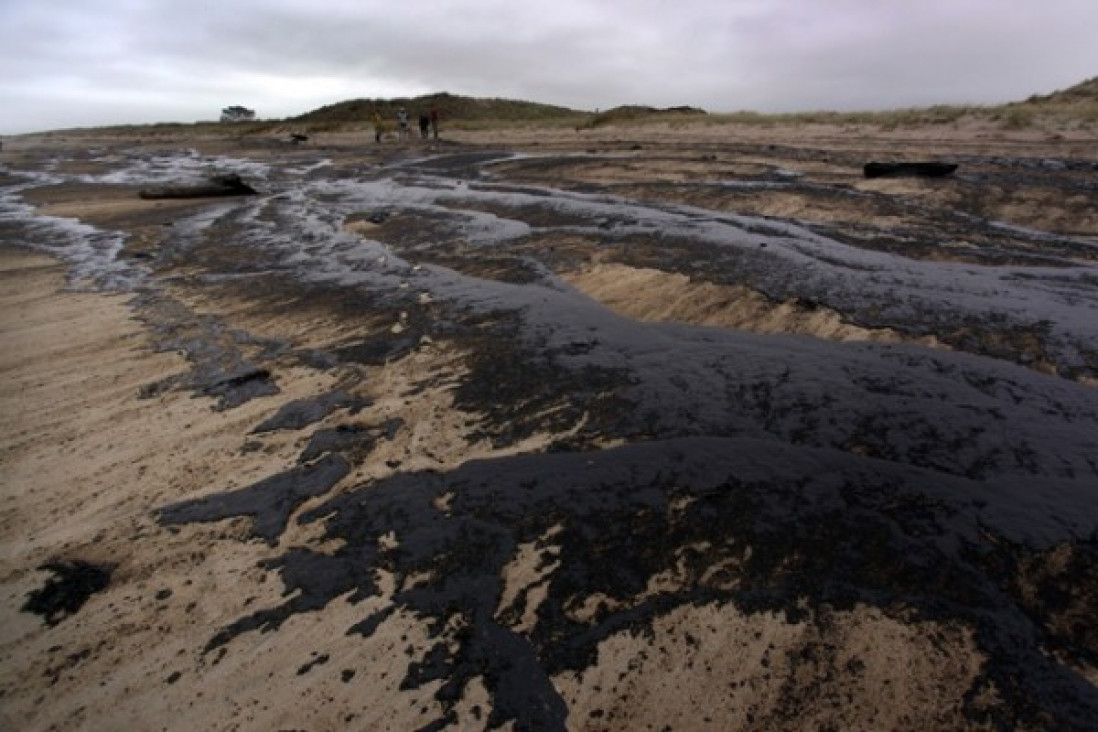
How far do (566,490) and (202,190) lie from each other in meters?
15.9

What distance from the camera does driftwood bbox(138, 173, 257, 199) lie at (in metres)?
15.8

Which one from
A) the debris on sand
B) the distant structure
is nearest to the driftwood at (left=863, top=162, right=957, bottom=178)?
the debris on sand

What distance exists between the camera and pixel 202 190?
15.8 meters

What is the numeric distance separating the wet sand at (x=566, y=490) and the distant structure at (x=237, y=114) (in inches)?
2850

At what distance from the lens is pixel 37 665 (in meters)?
2.54

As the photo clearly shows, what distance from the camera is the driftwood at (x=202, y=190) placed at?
1580cm

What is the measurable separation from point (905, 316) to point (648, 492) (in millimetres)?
3669

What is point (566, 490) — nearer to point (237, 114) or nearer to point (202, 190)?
point (202, 190)

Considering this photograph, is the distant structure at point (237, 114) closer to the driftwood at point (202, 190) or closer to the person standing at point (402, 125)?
the person standing at point (402, 125)

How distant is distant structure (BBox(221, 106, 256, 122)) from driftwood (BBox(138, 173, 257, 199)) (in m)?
62.2

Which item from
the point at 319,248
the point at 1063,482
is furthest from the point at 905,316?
the point at 319,248

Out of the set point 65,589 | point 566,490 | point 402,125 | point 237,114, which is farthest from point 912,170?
point 237,114

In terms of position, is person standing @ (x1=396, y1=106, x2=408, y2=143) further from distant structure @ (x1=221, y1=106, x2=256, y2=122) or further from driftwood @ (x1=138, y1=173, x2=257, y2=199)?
distant structure @ (x1=221, y1=106, x2=256, y2=122)

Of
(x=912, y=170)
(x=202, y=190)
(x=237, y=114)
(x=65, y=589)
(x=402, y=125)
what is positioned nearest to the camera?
(x=65, y=589)
